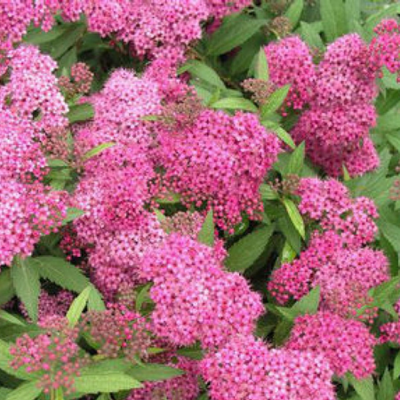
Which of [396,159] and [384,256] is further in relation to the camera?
[396,159]

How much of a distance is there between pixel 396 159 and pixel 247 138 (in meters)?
1.48

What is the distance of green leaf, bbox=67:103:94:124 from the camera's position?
4125 mm

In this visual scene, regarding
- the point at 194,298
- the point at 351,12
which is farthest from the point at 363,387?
the point at 351,12

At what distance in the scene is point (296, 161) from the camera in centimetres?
401

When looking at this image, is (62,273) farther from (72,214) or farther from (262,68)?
(262,68)

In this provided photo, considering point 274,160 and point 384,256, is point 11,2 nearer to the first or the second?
point 274,160

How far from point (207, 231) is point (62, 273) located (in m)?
0.82

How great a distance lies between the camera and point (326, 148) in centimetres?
430

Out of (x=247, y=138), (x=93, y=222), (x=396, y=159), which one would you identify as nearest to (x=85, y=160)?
(x=93, y=222)

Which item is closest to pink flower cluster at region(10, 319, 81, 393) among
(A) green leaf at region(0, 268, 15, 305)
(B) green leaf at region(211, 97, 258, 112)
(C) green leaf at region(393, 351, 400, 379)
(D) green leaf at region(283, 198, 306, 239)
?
(A) green leaf at region(0, 268, 15, 305)

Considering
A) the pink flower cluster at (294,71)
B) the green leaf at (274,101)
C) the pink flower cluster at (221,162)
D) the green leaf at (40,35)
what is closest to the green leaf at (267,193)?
the pink flower cluster at (221,162)

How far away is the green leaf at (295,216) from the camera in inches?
148

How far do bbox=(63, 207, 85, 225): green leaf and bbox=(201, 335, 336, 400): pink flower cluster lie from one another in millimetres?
998

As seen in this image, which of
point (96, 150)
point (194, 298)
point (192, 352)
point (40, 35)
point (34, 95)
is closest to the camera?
point (194, 298)
